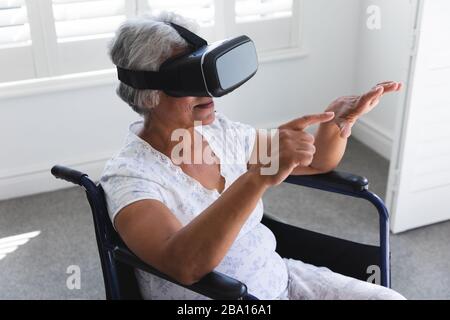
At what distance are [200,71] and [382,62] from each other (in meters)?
2.03

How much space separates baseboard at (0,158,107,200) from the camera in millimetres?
2693

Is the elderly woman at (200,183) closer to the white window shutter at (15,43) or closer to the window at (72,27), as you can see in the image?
the window at (72,27)

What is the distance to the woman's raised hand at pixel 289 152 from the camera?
1.04 m

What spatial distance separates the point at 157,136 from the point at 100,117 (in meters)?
1.55

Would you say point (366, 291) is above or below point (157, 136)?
below

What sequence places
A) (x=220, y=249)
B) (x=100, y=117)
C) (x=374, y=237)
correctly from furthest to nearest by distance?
(x=100, y=117) < (x=374, y=237) < (x=220, y=249)

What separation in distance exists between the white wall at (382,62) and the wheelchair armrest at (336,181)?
1.38m

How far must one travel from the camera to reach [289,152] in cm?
105

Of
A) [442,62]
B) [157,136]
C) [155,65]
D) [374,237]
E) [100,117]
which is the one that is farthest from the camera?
[100,117]

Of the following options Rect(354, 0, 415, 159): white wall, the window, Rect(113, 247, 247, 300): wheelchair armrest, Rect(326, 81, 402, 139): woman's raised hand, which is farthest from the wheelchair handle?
Rect(354, 0, 415, 159): white wall

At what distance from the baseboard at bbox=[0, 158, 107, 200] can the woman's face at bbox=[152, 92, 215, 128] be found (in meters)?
1.64
